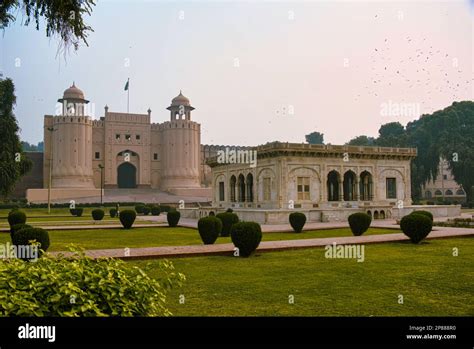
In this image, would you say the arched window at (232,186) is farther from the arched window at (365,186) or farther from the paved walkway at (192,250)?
the paved walkway at (192,250)

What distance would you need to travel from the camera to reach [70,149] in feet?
217

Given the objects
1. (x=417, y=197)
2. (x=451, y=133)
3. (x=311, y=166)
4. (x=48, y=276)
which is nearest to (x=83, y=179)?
(x=311, y=166)

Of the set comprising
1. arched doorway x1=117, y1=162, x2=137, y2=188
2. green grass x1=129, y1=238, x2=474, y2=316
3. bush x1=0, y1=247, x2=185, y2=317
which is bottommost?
green grass x1=129, y1=238, x2=474, y2=316

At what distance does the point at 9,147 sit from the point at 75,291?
39691 millimetres

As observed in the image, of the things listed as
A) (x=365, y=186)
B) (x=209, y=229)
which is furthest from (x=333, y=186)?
(x=209, y=229)

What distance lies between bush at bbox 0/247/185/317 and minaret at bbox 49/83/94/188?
64829mm

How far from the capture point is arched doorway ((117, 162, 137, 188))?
7312 centimetres

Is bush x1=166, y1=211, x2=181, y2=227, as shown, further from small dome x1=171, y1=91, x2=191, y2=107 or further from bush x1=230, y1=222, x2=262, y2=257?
small dome x1=171, y1=91, x2=191, y2=107

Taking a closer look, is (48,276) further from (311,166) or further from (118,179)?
(118,179)

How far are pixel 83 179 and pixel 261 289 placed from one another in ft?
204

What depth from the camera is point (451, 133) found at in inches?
2443

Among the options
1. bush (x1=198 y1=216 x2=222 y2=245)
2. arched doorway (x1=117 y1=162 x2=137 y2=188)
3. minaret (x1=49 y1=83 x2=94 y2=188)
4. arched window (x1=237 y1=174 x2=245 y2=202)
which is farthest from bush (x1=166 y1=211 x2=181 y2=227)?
arched doorway (x1=117 y1=162 x2=137 y2=188)
